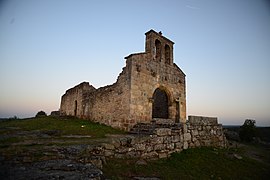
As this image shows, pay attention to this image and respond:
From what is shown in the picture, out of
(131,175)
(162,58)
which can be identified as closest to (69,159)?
(131,175)

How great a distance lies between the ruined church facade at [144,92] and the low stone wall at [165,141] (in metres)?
3.03

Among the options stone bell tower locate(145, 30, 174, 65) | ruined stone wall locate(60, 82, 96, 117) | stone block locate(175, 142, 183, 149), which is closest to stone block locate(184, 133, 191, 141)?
stone block locate(175, 142, 183, 149)

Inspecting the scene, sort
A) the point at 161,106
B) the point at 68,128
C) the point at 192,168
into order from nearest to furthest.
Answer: the point at 192,168 → the point at 68,128 → the point at 161,106

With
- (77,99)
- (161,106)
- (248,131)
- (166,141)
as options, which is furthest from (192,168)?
(248,131)

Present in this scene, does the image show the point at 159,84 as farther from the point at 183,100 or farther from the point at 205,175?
the point at 205,175

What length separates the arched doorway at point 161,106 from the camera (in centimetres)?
1399

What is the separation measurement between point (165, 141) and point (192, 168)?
1518mm

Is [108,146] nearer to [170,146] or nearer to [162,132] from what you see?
[162,132]

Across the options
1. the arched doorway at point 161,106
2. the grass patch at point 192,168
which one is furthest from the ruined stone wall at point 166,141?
the arched doorway at point 161,106

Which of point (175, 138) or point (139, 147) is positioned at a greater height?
point (175, 138)

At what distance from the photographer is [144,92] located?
11.4m

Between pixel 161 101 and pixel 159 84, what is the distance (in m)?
2.86

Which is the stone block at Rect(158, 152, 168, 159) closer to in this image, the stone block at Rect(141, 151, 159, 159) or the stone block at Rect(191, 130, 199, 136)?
the stone block at Rect(141, 151, 159, 159)

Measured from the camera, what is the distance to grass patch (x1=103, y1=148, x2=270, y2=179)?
17.5 ft
